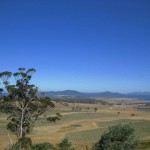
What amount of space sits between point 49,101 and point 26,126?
5.65 meters

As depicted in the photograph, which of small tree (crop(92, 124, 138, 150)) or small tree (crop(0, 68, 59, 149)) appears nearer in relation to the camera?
small tree (crop(92, 124, 138, 150))

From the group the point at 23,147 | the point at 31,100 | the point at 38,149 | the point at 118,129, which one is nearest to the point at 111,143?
the point at 118,129

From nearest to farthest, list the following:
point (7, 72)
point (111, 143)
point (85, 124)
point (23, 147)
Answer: point (111, 143) → point (23, 147) → point (7, 72) → point (85, 124)

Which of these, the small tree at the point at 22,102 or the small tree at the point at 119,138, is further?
the small tree at the point at 22,102

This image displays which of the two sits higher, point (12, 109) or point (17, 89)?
point (17, 89)

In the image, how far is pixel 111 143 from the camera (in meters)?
28.3

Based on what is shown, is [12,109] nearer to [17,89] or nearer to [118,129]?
[17,89]

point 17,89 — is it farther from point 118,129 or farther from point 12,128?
point 118,129

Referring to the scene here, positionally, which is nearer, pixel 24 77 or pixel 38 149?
pixel 38 149

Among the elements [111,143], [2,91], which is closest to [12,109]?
[2,91]

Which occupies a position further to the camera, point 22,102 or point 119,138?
point 22,102

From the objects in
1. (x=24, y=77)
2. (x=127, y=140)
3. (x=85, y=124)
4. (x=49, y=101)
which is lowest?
(x=85, y=124)

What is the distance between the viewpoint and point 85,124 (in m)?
129

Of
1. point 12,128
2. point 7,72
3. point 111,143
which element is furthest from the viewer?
point 12,128
